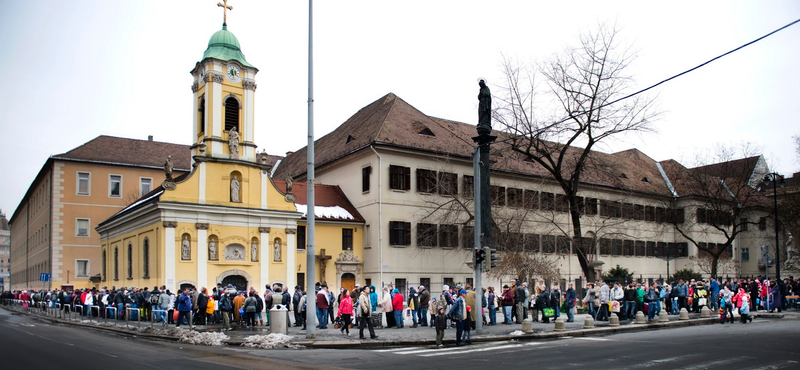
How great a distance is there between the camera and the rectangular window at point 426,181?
140 ft

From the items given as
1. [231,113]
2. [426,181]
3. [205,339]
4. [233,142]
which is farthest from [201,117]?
[205,339]

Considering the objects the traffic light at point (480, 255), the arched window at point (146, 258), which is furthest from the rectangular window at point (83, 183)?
the traffic light at point (480, 255)

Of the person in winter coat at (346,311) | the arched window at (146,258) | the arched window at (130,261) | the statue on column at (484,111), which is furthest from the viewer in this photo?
the arched window at (130,261)

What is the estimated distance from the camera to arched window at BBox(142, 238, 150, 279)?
35688mm

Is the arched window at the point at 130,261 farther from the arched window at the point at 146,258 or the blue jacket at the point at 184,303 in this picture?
the blue jacket at the point at 184,303

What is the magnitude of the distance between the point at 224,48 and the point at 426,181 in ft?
48.4

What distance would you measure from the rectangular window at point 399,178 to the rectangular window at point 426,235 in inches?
105

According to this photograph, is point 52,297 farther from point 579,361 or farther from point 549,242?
point 579,361

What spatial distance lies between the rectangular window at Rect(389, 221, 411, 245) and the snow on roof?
8.81ft

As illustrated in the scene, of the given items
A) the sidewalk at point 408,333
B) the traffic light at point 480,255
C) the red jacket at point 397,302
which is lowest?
the sidewalk at point 408,333

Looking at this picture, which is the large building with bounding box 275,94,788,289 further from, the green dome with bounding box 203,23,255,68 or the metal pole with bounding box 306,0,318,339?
the metal pole with bounding box 306,0,318,339

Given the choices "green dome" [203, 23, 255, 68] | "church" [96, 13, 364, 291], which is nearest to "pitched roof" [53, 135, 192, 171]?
"church" [96, 13, 364, 291]

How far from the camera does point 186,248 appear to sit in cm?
3447

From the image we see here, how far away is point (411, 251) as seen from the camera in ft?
137
